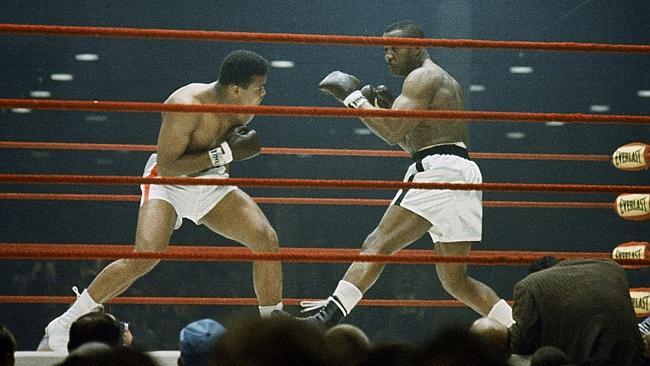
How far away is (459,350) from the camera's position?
1394 millimetres

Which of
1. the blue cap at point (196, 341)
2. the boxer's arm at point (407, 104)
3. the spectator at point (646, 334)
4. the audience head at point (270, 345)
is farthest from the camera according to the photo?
the boxer's arm at point (407, 104)

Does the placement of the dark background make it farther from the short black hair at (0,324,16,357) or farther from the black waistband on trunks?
the short black hair at (0,324,16,357)

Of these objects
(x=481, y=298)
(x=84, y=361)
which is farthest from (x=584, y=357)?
(x=84, y=361)

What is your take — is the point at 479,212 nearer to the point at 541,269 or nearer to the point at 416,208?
the point at 416,208

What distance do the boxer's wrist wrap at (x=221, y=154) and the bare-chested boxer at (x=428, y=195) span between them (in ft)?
1.61

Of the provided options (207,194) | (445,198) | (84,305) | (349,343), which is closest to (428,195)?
(445,198)

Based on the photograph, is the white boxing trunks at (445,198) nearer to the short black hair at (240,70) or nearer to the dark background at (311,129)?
the short black hair at (240,70)

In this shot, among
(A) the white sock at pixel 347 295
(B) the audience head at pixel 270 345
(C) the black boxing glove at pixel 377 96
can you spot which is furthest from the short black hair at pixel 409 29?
(B) the audience head at pixel 270 345

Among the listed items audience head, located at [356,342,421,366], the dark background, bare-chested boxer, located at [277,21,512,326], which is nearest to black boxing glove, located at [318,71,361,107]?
bare-chested boxer, located at [277,21,512,326]

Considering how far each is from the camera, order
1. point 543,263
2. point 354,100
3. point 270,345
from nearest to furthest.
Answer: point 270,345 → point 543,263 → point 354,100

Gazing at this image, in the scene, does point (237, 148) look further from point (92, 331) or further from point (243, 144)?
point (92, 331)

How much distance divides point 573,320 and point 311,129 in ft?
13.3

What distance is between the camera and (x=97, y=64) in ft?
22.5

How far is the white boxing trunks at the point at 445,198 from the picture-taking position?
4.27m
